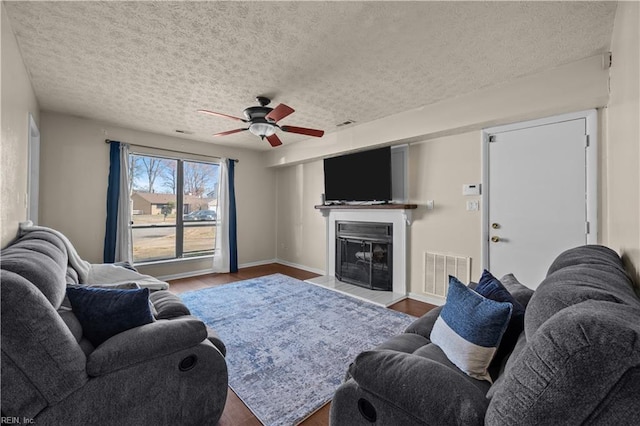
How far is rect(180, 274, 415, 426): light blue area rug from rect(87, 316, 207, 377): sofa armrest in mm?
730

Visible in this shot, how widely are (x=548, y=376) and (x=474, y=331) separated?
0.61 m

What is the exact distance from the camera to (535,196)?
2.88 m

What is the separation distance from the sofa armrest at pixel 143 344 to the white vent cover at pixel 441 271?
309 cm

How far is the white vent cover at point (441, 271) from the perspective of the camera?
342cm

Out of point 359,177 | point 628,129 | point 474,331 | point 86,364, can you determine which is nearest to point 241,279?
point 359,177

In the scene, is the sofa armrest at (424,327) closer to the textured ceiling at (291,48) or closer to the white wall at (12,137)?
the textured ceiling at (291,48)

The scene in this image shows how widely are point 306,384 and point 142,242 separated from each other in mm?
4154

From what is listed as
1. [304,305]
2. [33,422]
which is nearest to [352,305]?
[304,305]

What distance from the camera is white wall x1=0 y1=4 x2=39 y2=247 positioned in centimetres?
179

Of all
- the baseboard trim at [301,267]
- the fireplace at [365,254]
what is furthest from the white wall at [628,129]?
the baseboard trim at [301,267]

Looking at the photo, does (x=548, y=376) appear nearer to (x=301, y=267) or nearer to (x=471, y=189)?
(x=471, y=189)

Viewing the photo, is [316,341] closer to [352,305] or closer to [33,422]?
[352,305]

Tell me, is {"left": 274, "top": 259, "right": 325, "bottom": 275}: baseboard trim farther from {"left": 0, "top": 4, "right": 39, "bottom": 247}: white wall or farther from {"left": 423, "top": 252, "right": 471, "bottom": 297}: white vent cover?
{"left": 0, "top": 4, "right": 39, "bottom": 247}: white wall

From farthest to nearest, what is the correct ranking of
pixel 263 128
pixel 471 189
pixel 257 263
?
pixel 257 263 < pixel 471 189 < pixel 263 128
